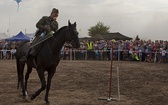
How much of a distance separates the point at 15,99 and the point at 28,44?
1919 mm

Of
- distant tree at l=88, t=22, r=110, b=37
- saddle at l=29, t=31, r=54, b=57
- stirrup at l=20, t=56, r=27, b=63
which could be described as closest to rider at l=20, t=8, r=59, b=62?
saddle at l=29, t=31, r=54, b=57

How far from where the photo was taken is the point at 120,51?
27.7 m

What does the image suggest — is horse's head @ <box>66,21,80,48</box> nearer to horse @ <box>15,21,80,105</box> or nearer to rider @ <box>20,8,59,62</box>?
horse @ <box>15,21,80,105</box>

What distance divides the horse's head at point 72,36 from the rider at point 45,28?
755 millimetres

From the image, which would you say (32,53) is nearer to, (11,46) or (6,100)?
(6,100)

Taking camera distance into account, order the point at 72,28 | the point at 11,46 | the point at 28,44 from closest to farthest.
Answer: the point at 72,28, the point at 28,44, the point at 11,46

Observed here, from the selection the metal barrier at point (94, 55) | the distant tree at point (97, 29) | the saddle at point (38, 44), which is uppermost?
the distant tree at point (97, 29)

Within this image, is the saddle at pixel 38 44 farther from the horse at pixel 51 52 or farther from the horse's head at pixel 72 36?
the horse's head at pixel 72 36

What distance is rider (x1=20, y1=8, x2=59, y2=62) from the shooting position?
866 cm

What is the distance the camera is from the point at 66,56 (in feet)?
98.3

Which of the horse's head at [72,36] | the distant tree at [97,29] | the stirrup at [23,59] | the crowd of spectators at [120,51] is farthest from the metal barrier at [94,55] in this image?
the distant tree at [97,29]

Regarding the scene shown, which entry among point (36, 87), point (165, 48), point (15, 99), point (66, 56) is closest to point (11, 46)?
point (66, 56)

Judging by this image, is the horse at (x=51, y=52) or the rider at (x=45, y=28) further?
the rider at (x=45, y=28)

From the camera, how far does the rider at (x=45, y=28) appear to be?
8.66m
